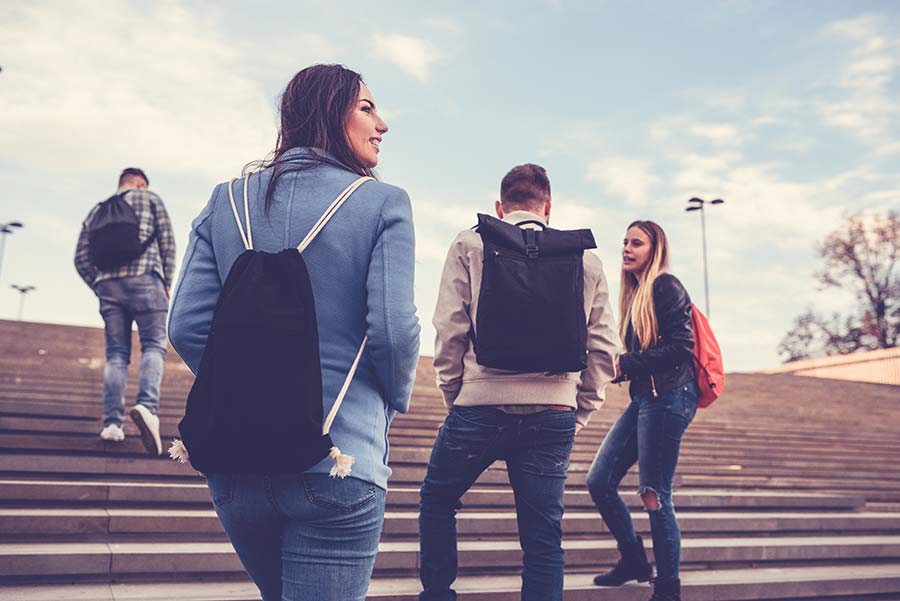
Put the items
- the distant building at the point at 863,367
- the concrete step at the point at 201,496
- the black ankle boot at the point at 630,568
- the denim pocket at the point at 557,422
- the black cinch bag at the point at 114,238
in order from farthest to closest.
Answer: the distant building at the point at 863,367 → the black cinch bag at the point at 114,238 → the concrete step at the point at 201,496 → the black ankle boot at the point at 630,568 → the denim pocket at the point at 557,422

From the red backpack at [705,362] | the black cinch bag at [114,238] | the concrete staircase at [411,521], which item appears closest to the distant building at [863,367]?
the concrete staircase at [411,521]

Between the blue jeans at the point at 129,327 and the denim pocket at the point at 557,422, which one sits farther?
the blue jeans at the point at 129,327

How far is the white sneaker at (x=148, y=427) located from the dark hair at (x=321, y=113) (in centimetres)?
389

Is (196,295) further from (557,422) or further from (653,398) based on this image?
(653,398)

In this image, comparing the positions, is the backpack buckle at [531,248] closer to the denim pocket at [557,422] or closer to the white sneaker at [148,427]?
the denim pocket at [557,422]

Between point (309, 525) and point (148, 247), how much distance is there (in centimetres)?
433

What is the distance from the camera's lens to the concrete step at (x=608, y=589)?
3.93 meters

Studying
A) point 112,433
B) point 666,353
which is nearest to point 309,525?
point 666,353

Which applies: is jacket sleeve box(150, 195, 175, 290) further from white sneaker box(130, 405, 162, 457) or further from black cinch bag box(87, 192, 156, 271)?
white sneaker box(130, 405, 162, 457)

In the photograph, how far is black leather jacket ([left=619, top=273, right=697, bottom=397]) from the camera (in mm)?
4035

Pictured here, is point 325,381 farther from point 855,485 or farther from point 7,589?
point 855,485

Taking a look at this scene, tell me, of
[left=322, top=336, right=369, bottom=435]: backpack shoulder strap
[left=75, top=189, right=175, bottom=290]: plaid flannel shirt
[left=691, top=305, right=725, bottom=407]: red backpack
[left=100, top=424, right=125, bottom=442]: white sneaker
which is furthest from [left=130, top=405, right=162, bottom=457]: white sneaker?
[left=322, top=336, right=369, bottom=435]: backpack shoulder strap

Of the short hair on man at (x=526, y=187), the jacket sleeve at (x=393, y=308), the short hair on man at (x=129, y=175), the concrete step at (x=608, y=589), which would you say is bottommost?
the concrete step at (x=608, y=589)

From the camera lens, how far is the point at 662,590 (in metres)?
4.09
